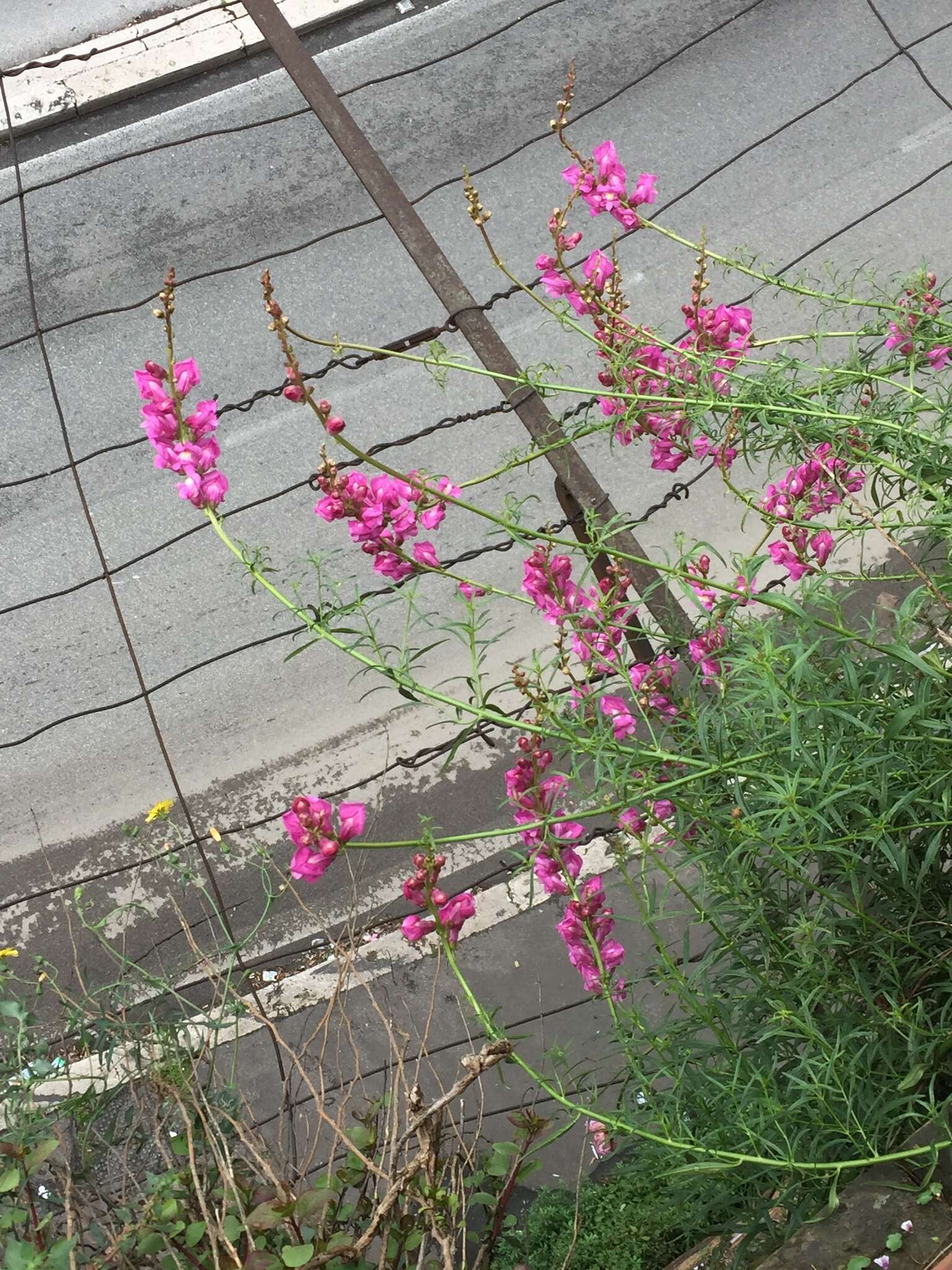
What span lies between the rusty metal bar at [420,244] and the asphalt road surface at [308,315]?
209 centimetres

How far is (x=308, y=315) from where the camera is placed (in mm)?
5520

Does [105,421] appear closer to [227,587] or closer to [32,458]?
[32,458]

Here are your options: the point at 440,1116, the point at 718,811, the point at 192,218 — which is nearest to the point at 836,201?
the point at 192,218

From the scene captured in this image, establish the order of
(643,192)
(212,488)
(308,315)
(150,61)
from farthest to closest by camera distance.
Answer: (150,61) < (308,315) < (643,192) < (212,488)

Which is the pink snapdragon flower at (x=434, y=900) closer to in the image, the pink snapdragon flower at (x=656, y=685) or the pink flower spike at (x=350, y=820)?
the pink flower spike at (x=350, y=820)

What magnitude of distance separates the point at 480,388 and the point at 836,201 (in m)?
1.83

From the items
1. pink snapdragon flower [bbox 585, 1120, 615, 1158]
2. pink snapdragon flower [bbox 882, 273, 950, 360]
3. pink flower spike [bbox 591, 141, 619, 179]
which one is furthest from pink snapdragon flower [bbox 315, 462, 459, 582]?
pink snapdragon flower [bbox 585, 1120, 615, 1158]

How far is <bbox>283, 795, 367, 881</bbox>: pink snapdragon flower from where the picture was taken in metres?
1.31

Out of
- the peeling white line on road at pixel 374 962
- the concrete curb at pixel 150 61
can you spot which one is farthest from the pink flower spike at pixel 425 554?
the concrete curb at pixel 150 61

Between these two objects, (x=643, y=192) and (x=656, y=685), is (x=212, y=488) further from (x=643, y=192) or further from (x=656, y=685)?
(x=643, y=192)

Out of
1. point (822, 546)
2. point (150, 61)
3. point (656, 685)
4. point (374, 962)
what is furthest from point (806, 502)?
point (150, 61)

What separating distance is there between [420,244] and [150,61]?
5.48m

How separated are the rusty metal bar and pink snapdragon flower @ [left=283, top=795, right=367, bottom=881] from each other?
70cm

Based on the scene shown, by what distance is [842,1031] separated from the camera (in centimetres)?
151
